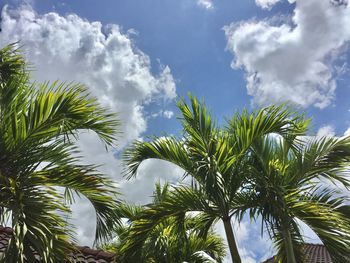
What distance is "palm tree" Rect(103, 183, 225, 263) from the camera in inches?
274

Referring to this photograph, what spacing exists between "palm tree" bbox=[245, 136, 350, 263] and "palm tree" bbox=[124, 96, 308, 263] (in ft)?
0.87

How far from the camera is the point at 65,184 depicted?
4.95m

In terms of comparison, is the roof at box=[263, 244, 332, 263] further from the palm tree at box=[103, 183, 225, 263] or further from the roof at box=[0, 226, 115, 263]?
the roof at box=[0, 226, 115, 263]

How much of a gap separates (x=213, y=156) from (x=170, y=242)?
9.96ft

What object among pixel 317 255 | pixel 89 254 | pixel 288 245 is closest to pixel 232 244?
pixel 288 245

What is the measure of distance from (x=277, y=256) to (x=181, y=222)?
189cm

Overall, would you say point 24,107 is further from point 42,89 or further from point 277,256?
point 277,256

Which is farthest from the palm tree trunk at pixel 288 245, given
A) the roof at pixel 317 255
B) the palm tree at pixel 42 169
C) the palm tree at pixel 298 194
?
the roof at pixel 317 255

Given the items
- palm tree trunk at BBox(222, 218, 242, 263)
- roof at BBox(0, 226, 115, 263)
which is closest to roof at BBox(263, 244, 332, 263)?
palm tree trunk at BBox(222, 218, 242, 263)

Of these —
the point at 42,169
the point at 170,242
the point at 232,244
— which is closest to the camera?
the point at 42,169

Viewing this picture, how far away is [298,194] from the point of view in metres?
6.37

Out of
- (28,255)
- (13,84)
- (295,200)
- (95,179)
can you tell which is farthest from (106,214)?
(295,200)

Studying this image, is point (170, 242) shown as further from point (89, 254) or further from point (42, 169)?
point (42, 169)

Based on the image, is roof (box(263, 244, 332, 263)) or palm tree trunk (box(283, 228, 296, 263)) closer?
palm tree trunk (box(283, 228, 296, 263))
